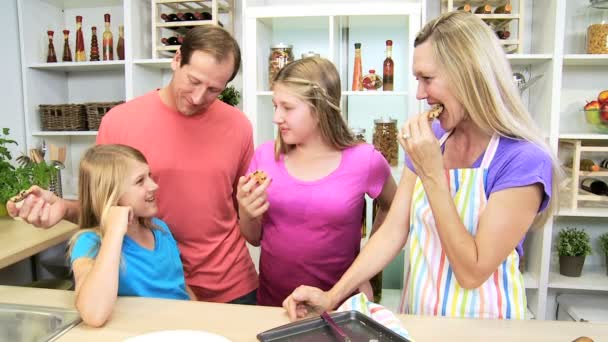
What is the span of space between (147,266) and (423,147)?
2.77 feet

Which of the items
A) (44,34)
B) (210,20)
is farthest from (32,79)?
(210,20)

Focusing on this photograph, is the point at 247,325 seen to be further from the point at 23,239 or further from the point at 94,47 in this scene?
the point at 94,47

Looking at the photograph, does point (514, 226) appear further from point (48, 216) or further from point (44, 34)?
point (44, 34)

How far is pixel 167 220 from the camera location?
1661 millimetres

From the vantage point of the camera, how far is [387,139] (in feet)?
8.82

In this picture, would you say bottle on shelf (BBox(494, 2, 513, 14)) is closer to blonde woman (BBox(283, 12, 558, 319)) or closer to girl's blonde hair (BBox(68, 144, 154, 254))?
blonde woman (BBox(283, 12, 558, 319))

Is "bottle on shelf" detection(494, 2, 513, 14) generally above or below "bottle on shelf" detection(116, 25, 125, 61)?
above

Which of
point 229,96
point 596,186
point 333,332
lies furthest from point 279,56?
point 333,332

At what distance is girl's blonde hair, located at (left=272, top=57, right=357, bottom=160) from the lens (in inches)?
61.0

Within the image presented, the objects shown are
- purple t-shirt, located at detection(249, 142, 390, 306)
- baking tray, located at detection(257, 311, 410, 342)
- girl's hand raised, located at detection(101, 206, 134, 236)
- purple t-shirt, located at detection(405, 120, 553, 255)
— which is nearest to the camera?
baking tray, located at detection(257, 311, 410, 342)

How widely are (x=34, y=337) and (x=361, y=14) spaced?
2.10 m

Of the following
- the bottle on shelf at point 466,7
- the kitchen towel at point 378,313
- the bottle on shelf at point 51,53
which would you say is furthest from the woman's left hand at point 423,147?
Answer: the bottle on shelf at point 51,53

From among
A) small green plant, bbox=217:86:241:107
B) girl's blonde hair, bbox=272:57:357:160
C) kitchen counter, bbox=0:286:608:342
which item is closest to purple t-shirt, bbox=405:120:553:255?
kitchen counter, bbox=0:286:608:342

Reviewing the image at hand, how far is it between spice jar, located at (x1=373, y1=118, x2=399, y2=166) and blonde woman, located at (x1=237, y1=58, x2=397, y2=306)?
3.46 feet
